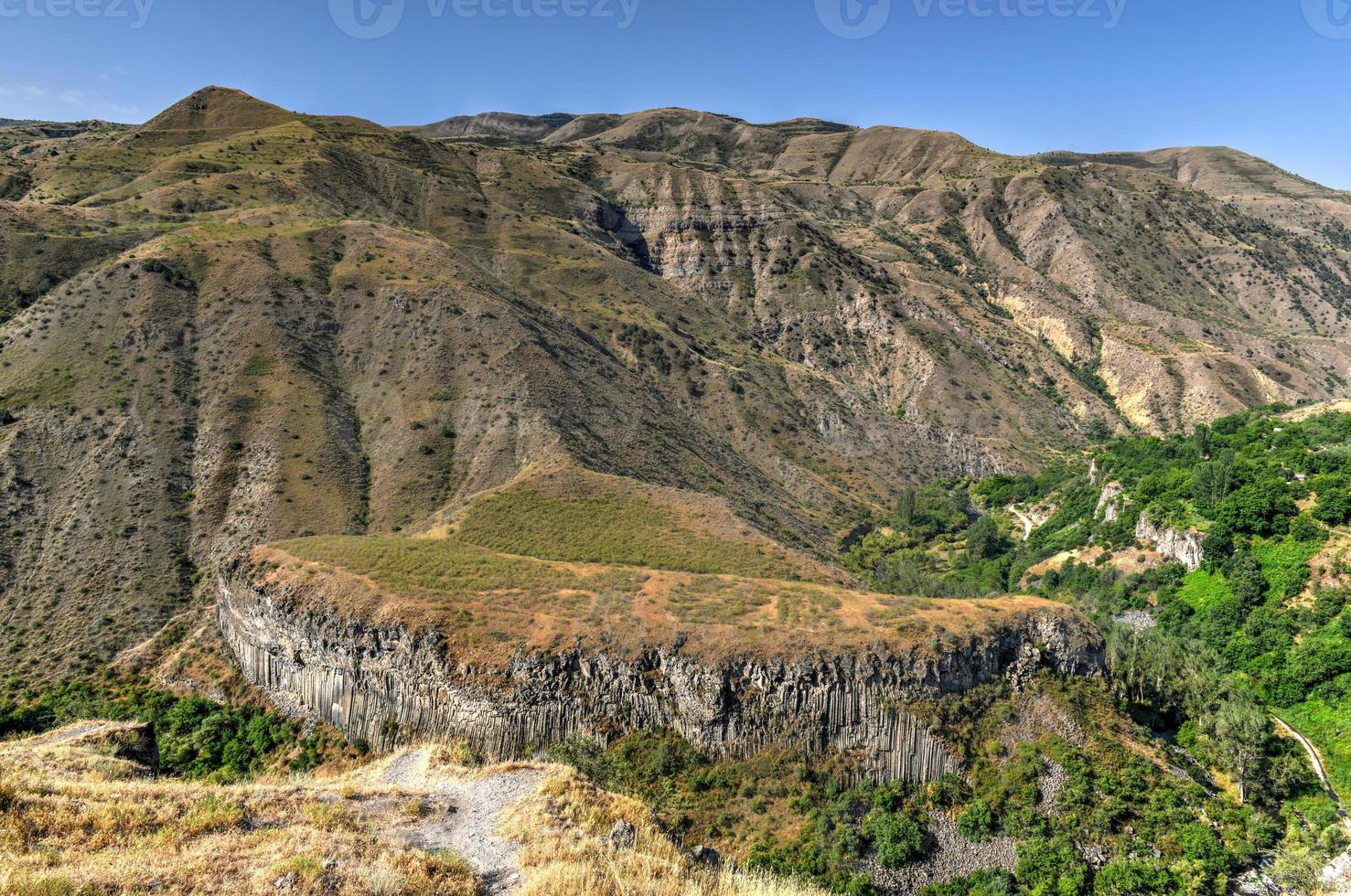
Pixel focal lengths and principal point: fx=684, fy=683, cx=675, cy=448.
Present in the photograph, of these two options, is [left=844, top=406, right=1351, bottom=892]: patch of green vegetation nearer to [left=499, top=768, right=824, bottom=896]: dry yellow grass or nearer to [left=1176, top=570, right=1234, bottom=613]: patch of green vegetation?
[left=1176, top=570, right=1234, bottom=613]: patch of green vegetation

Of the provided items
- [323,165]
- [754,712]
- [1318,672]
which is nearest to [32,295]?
[323,165]

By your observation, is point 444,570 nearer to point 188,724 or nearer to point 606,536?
point 606,536

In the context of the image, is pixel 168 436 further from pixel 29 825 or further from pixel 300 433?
pixel 29 825

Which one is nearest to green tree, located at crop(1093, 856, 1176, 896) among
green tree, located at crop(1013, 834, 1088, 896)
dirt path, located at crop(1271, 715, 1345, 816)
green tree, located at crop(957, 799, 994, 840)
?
green tree, located at crop(1013, 834, 1088, 896)

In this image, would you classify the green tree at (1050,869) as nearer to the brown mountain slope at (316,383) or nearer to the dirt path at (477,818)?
the dirt path at (477,818)

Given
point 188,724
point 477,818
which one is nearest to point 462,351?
point 188,724

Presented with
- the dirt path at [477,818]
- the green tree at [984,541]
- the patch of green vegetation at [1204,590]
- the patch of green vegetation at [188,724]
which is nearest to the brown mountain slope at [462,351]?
the patch of green vegetation at [188,724]

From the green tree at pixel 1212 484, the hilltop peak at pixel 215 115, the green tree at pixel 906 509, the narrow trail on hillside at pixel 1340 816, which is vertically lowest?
the narrow trail on hillside at pixel 1340 816
